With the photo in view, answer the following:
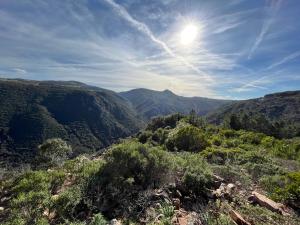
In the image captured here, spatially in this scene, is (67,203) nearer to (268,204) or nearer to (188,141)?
(268,204)

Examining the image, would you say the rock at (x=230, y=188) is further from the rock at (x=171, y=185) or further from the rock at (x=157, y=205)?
the rock at (x=157, y=205)

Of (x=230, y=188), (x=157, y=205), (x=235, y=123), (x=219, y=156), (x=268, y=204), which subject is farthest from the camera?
(x=235, y=123)

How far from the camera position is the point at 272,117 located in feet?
396

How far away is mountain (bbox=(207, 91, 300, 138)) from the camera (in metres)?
52.7

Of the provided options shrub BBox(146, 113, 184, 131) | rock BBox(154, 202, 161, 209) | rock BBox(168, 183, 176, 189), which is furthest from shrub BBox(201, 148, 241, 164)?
shrub BBox(146, 113, 184, 131)

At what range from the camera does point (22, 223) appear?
16.8 feet

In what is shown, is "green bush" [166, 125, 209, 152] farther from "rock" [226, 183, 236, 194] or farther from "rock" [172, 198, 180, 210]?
"rock" [172, 198, 180, 210]

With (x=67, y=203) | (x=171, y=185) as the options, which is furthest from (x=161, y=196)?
(x=67, y=203)

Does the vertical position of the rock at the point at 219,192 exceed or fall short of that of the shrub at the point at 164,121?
it exceeds it

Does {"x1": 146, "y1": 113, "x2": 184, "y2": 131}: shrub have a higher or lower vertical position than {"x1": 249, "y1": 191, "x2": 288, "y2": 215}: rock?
lower

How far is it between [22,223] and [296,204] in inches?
281

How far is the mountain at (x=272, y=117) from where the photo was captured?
173ft

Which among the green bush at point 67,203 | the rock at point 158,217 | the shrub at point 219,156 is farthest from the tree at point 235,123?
the green bush at point 67,203

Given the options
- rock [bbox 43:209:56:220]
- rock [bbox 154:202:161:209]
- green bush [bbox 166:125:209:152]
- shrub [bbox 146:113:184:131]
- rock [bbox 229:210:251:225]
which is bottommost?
shrub [bbox 146:113:184:131]
